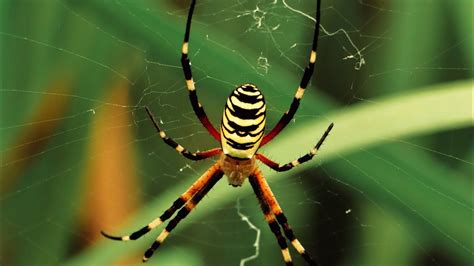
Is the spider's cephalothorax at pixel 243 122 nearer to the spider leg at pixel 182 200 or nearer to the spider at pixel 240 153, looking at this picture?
the spider at pixel 240 153

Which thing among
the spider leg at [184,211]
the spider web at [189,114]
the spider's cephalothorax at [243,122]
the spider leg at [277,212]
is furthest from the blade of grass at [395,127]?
the spider leg at [277,212]

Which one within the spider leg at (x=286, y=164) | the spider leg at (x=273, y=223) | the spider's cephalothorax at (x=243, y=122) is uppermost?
the spider's cephalothorax at (x=243, y=122)

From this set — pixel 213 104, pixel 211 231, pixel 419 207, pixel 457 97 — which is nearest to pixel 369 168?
pixel 419 207

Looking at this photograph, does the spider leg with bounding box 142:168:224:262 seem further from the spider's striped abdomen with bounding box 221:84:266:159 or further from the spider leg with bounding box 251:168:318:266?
the spider's striped abdomen with bounding box 221:84:266:159

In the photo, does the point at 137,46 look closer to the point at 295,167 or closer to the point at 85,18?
the point at 85,18

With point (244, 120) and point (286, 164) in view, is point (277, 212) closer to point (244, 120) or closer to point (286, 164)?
→ point (286, 164)

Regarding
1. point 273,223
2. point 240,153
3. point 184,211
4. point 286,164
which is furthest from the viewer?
point 273,223

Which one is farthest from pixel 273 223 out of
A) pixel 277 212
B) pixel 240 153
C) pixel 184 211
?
pixel 240 153
